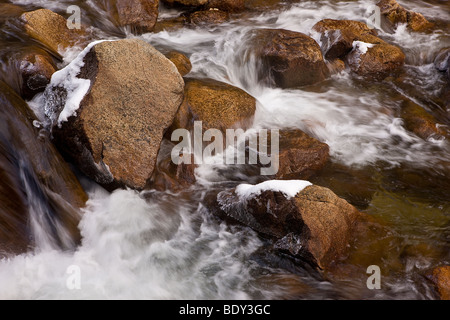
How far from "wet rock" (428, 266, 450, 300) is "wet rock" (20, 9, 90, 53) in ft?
21.1

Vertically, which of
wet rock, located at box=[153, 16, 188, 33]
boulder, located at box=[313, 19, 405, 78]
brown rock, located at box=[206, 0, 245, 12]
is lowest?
boulder, located at box=[313, 19, 405, 78]

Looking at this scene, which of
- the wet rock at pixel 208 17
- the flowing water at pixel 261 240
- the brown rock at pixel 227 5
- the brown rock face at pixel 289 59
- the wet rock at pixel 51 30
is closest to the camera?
the flowing water at pixel 261 240

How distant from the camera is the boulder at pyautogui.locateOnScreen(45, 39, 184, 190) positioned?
17.1 ft

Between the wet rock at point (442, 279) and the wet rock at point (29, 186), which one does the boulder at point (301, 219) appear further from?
the wet rock at point (29, 186)

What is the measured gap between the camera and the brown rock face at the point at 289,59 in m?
7.64

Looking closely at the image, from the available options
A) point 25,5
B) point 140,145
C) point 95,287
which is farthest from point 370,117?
point 25,5

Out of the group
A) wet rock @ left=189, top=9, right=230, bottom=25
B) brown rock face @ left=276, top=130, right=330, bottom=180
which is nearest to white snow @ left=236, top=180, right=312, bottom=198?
brown rock face @ left=276, top=130, right=330, bottom=180

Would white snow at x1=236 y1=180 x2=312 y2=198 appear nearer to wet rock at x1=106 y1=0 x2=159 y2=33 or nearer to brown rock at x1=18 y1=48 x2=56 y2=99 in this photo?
brown rock at x1=18 y1=48 x2=56 y2=99

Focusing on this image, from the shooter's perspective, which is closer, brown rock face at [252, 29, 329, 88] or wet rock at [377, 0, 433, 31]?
brown rock face at [252, 29, 329, 88]

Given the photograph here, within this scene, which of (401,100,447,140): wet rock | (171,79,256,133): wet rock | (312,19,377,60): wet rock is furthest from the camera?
(312,19,377,60): wet rock

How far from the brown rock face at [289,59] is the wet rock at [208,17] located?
2111 millimetres

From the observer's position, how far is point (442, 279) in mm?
4270

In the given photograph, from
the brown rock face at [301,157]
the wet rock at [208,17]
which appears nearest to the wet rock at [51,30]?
the wet rock at [208,17]

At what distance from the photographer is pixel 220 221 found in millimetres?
5203
